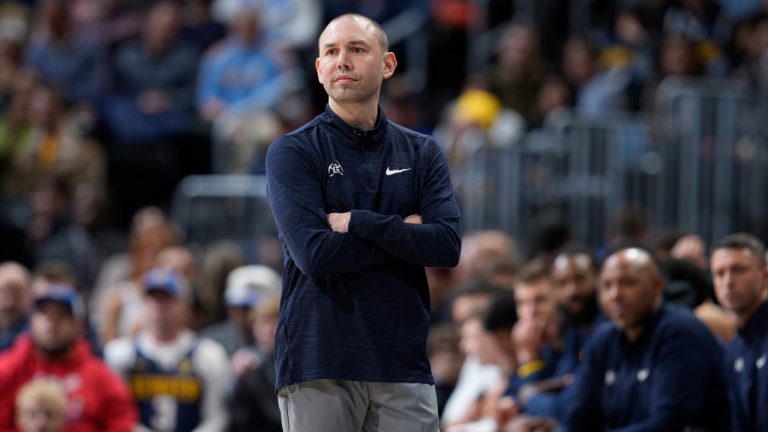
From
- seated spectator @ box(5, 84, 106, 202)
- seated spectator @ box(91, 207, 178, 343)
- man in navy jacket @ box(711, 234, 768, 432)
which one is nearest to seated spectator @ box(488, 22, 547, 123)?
seated spectator @ box(91, 207, 178, 343)

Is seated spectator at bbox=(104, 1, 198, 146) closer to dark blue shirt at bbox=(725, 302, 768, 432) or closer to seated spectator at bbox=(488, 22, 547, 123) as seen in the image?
seated spectator at bbox=(488, 22, 547, 123)

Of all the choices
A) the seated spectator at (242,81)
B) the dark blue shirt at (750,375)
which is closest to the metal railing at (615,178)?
the seated spectator at (242,81)

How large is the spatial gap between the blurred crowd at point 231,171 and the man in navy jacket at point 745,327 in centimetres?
50

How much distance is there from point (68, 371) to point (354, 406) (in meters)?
4.98

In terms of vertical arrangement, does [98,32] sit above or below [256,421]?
above

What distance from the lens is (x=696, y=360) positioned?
6.87 metres

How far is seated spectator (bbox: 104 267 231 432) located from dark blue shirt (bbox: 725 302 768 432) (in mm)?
3895

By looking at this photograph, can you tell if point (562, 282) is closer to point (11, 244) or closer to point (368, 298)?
point (368, 298)

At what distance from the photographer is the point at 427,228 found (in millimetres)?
4766

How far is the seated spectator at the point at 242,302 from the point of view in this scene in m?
10.2

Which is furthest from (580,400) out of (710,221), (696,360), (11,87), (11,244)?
(11,87)

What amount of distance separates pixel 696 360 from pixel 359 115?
8.91ft

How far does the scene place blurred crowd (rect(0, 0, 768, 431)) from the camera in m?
8.59

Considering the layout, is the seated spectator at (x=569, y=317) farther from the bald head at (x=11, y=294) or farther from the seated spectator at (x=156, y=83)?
the seated spectator at (x=156, y=83)
